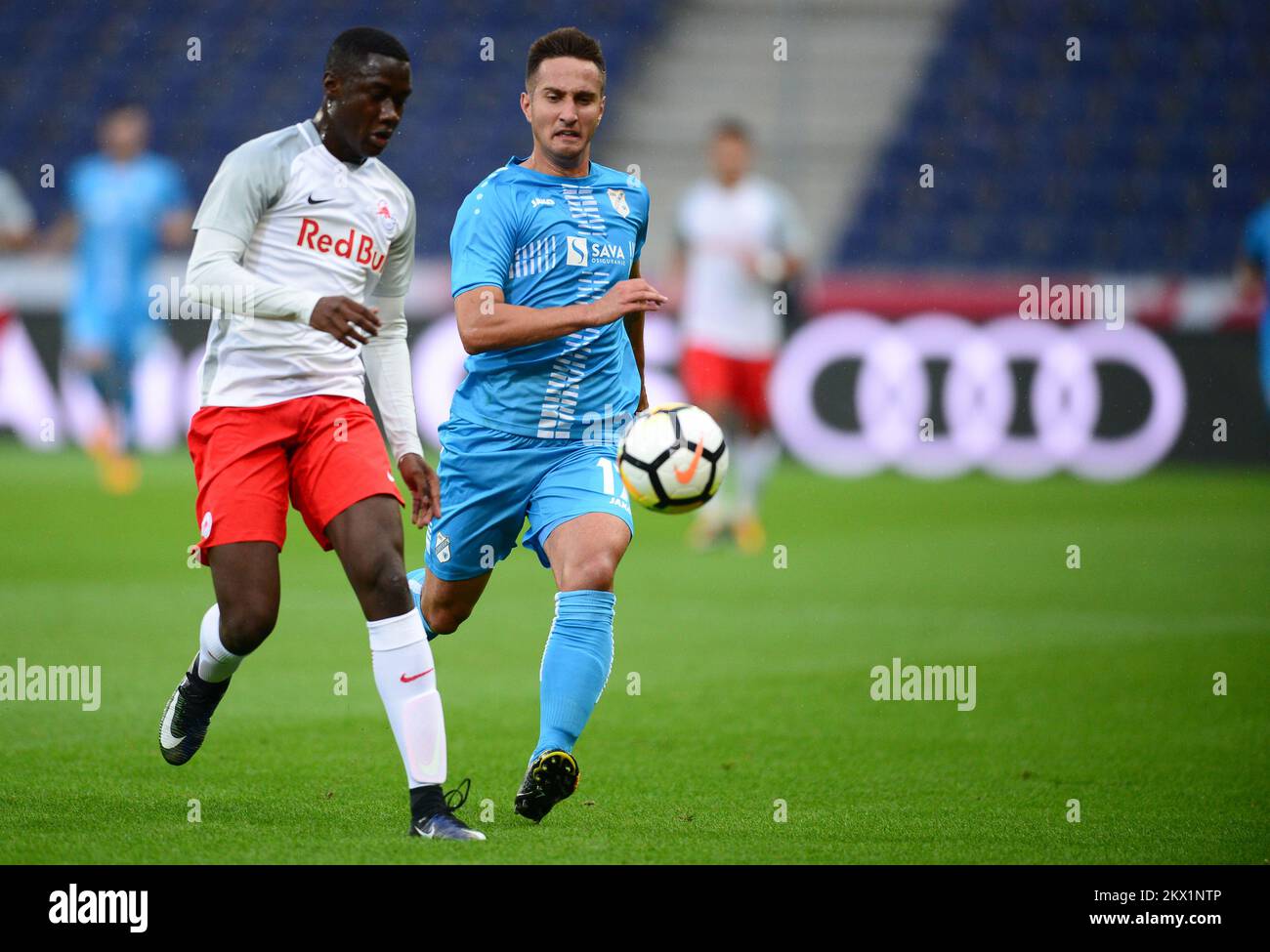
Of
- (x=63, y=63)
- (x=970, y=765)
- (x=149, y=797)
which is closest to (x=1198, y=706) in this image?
(x=970, y=765)

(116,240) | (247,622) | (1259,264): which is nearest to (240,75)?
(116,240)

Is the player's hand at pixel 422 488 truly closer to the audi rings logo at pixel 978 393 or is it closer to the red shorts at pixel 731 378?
the red shorts at pixel 731 378

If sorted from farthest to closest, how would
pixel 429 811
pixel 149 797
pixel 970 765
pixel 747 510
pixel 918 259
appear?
pixel 918 259
pixel 747 510
pixel 970 765
pixel 149 797
pixel 429 811

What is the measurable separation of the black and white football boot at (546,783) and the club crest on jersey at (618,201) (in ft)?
5.87

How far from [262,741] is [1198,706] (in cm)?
370

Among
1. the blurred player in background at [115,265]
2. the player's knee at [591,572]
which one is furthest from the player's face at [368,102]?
the blurred player in background at [115,265]

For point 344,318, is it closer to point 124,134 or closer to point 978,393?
point 124,134

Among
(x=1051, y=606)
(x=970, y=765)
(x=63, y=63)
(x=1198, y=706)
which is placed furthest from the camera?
(x=63, y=63)

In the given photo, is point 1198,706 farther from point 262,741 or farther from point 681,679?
point 262,741

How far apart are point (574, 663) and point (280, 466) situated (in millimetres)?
1030

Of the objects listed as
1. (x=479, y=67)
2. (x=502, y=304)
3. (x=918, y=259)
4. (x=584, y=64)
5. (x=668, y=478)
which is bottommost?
(x=668, y=478)

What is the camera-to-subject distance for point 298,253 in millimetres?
5293

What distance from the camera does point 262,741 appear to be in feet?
21.0

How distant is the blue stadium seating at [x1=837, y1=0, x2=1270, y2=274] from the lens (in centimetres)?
1972
